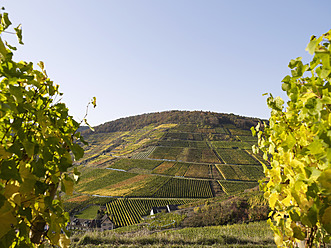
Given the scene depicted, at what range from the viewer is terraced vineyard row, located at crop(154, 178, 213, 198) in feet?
144

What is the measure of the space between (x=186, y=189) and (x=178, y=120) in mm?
70960

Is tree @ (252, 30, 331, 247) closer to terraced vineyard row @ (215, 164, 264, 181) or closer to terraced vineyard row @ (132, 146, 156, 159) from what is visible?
terraced vineyard row @ (215, 164, 264, 181)

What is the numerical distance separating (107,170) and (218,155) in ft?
Result: 122

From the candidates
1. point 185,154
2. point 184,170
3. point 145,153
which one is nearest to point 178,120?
point 145,153

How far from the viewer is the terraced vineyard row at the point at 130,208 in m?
32.5

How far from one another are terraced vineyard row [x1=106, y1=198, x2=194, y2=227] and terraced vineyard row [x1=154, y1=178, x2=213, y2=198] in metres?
3.35

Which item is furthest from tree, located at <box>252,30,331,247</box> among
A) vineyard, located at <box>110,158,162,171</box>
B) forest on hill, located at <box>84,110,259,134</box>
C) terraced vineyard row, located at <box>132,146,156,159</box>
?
forest on hill, located at <box>84,110,259,134</box>

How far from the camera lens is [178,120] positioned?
11581 centimetres

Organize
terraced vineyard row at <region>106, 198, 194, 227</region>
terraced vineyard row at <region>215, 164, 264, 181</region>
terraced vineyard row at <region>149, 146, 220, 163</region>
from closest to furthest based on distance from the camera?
terraced vineyard row at <region>106, 198, 194, 227</region>
terraced vineyard row at <region>215, 164, 264, 181</region>
terraced vineyard row at <region>149, 146, 220, 163</region>

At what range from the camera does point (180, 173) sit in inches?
2290

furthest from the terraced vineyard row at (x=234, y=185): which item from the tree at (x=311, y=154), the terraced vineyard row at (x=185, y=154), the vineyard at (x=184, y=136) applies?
the tree at (x=311, y=154)

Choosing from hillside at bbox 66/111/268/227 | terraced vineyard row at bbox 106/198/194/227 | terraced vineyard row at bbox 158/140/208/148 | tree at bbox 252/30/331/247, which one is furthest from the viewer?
terraced vineyard row at bbox 158/140/208/148

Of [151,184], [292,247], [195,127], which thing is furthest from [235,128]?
[292,247]

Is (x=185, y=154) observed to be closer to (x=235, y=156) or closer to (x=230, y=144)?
(x=235, y=156)
